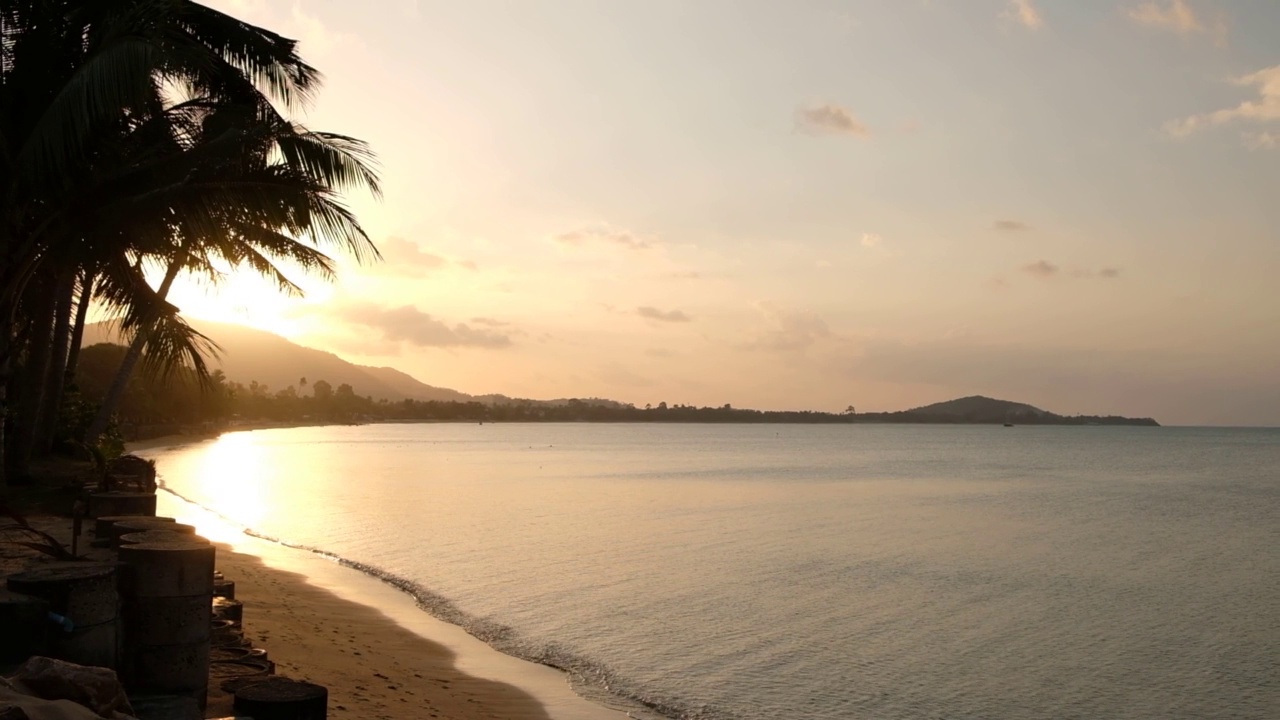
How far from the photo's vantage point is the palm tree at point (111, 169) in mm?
10484

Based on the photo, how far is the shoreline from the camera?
10.5 metres

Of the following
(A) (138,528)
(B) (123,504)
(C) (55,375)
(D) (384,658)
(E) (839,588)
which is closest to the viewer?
(A) (138,528)

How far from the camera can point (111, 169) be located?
11.8 metres

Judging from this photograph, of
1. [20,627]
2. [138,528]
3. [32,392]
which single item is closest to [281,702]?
[20,627]

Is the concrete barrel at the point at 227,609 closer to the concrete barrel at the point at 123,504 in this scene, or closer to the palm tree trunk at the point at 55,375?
the concrete barrel at the point at 123,504

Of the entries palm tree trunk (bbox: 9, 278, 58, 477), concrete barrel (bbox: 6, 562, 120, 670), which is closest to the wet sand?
concrete barrel (bbox: 6, 562, 120, 670)

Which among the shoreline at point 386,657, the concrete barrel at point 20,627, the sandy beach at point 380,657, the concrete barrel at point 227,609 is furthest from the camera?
the concrete barrel at point 227,609

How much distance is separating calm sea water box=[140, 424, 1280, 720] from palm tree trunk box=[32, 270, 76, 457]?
7.04m

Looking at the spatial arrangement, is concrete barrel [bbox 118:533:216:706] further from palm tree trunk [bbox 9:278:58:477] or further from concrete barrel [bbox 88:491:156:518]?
palm tree trunk [bbox 9:278:58:477]

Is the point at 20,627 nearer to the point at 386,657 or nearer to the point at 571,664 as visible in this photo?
the point at 386,657

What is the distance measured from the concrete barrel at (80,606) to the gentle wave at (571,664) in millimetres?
6052

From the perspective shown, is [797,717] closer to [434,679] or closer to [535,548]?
[434,679]

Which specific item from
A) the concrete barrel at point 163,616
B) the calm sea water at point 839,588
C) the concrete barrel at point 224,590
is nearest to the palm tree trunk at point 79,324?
the calm sea water at point 839,588

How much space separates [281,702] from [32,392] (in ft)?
58.5
